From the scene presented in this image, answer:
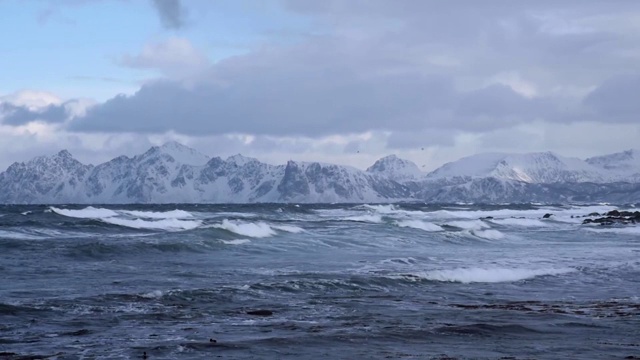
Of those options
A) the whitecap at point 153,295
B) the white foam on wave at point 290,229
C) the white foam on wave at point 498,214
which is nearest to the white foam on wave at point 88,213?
the white foam on wave at point 290,229

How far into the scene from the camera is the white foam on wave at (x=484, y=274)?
77.8ft

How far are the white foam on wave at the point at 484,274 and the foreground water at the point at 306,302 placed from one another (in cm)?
5

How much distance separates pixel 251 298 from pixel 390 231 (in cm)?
3206

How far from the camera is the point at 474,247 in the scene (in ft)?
132

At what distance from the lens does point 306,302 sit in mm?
18141

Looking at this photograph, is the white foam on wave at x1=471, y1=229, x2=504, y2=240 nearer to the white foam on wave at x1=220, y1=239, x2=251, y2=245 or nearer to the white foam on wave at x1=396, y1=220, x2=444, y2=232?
the white foam on wave at x1=396, y1=220, x2=444, y2=232

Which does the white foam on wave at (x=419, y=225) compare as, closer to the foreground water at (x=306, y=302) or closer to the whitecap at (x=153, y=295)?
the foreground water at (x=306, y=302)

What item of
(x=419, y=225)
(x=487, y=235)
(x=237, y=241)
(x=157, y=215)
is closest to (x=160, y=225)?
(x=419, y=225)

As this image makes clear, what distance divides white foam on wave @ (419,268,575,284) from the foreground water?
0.17ft

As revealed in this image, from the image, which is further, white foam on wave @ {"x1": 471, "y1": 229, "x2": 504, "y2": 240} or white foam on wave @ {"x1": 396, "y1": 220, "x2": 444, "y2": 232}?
white foam on wave @ {"x1": 396, "y1": 220, "x2": 444, "y2": 232}

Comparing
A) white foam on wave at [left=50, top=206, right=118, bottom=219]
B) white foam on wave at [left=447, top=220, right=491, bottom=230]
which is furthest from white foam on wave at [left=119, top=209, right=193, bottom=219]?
white foam on wave at [left=447, top=220, right=491, bottom=230]

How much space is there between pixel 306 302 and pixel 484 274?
27.7 ft

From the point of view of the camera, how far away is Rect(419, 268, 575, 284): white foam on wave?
23703 mm

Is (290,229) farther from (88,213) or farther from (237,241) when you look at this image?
(88,213)
